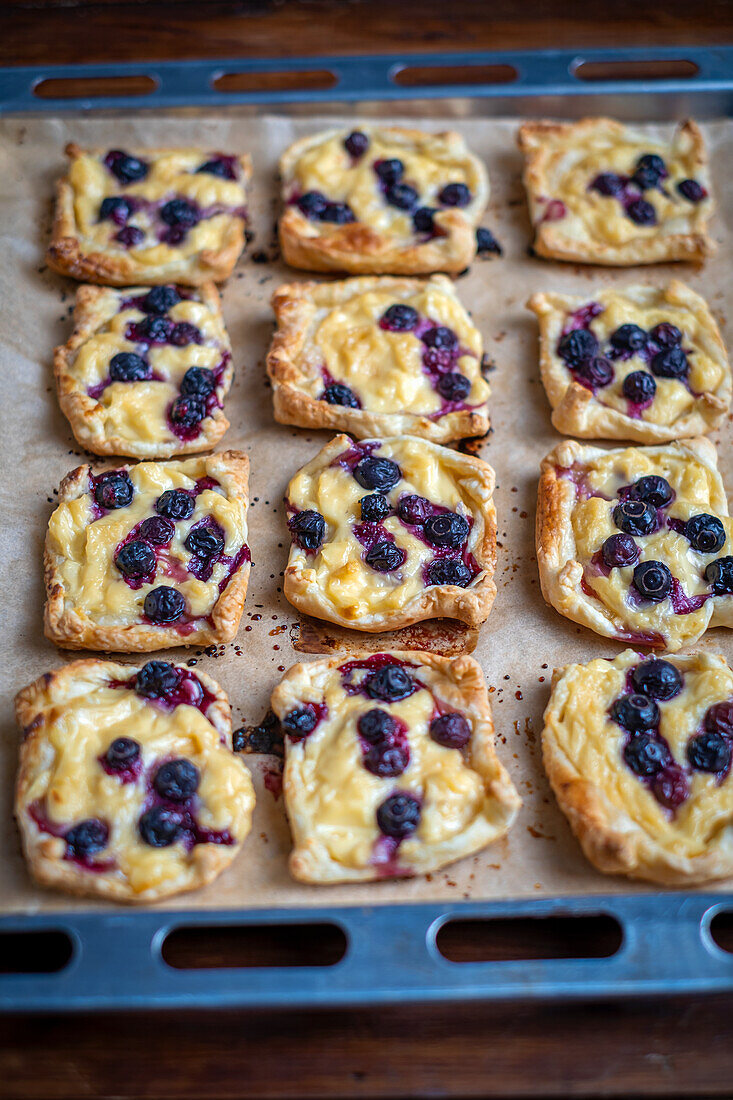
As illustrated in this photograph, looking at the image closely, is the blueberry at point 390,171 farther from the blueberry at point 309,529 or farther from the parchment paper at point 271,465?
the blueberry at point 309,529

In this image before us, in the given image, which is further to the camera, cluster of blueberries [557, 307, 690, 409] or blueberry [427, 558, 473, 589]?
cluster of blueberries [557, 307, 690, 409]

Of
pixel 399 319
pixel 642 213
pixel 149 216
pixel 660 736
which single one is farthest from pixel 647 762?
pixel 149 216

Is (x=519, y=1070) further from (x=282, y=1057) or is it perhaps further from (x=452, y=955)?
(x=282, y=1057)

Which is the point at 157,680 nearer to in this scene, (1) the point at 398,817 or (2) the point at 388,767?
(2) the point at 388,767

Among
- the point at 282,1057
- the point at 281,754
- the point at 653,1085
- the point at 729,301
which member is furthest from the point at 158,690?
the point at 729,301

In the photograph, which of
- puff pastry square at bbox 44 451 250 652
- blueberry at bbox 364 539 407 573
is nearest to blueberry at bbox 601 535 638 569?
blueberry at bbox 364 539 407 573

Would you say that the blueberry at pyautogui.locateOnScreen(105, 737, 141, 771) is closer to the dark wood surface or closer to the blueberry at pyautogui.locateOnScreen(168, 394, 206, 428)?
the dark wood surface

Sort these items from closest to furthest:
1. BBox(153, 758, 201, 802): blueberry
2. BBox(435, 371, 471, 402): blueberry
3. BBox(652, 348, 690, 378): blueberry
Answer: BBox(153, 758, 201, 802): blueberry, BBox(435, 371, 471, 402): blueberry, BBox(652, 348, 690, 378): blueberry
